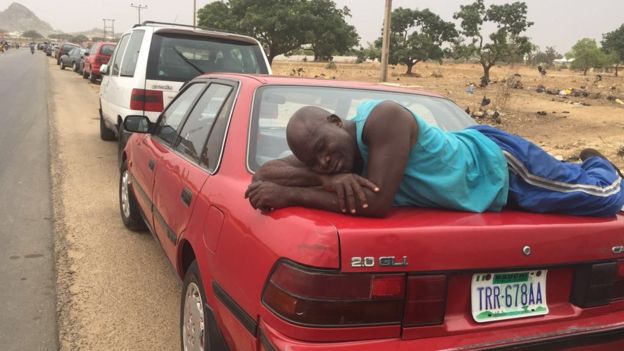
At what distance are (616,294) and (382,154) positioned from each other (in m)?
1.17

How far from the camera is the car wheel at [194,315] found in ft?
8.26

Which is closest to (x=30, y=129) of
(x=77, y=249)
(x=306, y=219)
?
(x=77, y=249)

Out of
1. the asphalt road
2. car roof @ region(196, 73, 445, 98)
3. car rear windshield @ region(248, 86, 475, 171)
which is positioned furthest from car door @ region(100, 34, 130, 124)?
car rear windshield @ region(248, 86, 475, 171)

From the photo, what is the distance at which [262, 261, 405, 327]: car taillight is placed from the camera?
71.3 inches

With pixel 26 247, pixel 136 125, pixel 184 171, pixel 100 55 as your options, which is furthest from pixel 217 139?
pixel 100 55

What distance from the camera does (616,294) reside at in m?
2.27

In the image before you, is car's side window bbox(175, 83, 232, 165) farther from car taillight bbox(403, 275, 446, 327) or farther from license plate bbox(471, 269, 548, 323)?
license plate bbox(471, 269, 548, 323)

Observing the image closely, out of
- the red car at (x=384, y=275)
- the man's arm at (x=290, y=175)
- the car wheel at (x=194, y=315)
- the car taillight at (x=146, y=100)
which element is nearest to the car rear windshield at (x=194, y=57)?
the car taillight at (x=146, y=100)

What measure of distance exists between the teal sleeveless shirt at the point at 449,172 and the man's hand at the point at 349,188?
122mm

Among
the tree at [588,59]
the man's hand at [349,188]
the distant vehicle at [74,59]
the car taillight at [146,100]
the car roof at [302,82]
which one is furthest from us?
the tree at [588,59]

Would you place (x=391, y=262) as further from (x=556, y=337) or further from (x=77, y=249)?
(x=77, y=249)

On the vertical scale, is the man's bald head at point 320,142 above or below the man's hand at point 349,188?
above

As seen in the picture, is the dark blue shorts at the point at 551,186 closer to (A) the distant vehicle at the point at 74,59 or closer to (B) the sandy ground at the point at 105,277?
(B) the sandy ground at the point at 105,277

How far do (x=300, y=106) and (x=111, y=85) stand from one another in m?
6.03
